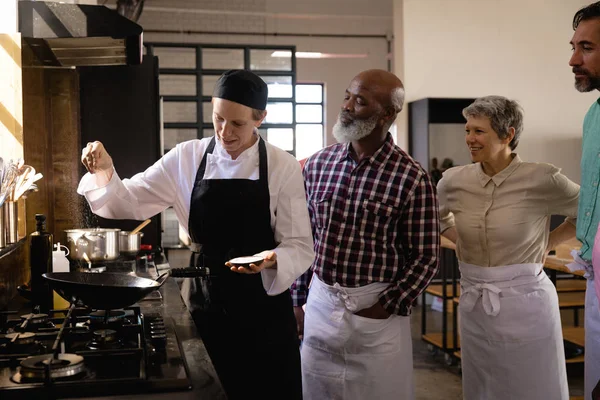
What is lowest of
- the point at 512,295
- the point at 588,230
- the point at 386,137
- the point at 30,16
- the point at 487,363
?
the point at 487,363

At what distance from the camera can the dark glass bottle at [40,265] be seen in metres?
2.01

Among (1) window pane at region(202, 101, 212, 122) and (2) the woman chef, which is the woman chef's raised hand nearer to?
(2) the woman chef

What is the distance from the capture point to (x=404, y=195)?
2451mm

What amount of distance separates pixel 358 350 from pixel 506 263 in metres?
0.76

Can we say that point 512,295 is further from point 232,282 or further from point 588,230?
point 232,282

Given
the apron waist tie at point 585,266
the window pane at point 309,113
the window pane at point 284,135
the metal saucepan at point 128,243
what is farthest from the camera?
the window pane at point 309,113

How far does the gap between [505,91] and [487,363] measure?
5.09 m

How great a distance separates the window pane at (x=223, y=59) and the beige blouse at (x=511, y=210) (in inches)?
187

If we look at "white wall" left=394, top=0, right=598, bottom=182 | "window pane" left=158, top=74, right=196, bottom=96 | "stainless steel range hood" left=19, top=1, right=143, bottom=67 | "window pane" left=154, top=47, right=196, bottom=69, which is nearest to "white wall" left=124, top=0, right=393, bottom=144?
"window pane" left=154, top=47, right=196, bottom=69

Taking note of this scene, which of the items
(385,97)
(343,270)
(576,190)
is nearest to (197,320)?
(343,270)

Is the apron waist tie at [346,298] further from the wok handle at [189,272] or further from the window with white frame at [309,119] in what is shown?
the window with white frame at [309,119]

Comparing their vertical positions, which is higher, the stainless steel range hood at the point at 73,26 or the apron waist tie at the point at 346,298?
the stainless steel range hood at the point at 73,26

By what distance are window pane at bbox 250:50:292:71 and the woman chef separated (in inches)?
177

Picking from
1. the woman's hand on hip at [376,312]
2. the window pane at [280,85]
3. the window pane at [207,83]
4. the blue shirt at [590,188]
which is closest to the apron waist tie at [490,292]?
the blue shirt at [590,188]
